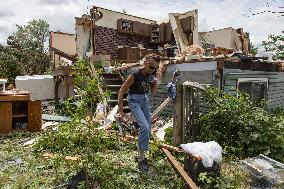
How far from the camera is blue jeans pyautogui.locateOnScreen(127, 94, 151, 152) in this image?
562 cm

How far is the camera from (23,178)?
559 centimetres

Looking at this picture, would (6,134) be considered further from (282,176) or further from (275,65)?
(275,65)

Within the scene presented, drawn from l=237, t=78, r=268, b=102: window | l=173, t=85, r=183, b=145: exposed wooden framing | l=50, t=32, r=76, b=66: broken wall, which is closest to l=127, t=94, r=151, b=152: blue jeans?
l=173, t=85, r=183, b=145: exposed wooden framing

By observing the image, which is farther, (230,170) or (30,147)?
(30,147)

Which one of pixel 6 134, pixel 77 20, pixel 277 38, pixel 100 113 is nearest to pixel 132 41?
pixel 77 20

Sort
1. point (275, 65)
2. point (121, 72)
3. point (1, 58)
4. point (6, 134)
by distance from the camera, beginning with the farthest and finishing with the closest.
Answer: point (1, 58), point (121, 72), point (275, 65), point (6, 134)

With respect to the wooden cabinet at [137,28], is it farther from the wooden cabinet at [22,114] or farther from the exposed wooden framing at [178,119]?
the exposed wooden framing at [178,119]

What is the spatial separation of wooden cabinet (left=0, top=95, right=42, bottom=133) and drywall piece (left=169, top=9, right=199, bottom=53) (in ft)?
31.9

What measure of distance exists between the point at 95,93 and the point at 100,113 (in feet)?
21.0

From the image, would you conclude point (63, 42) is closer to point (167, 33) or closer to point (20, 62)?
point (20, 62)

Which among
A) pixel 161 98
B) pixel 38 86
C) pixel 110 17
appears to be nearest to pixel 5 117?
pixel 161 98

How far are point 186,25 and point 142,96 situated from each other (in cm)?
1375

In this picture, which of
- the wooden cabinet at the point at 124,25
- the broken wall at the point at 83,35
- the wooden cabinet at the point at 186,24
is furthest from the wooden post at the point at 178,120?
the wooden cabinet at the point at 124,25

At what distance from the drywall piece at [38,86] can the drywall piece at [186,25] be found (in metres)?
7.56
